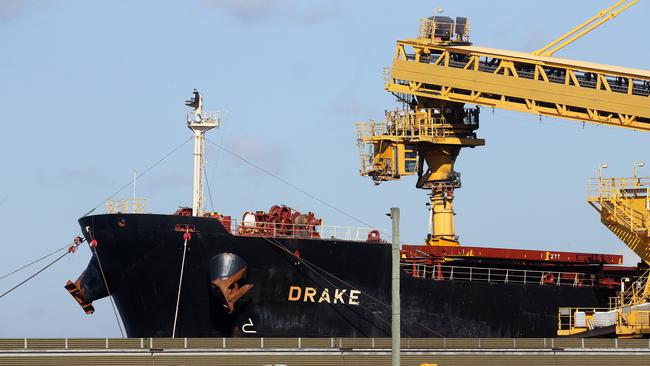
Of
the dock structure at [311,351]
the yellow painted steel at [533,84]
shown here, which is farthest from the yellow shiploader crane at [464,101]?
the dock structure at [311,351]

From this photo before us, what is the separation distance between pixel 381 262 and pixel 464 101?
10.2 meters

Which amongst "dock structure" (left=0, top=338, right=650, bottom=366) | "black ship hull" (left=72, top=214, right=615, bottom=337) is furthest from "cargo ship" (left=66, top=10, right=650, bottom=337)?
"dock structure" (left=0, top=338, right=650, bottom=366)

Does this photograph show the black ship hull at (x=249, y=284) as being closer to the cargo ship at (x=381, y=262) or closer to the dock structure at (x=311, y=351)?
the cargo ship at (x=381, y=262)

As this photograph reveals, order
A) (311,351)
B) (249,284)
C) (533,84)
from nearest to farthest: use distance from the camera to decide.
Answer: (311,351) → (249,284) → (533,84)

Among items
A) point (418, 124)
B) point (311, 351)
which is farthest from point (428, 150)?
point (311, 351)

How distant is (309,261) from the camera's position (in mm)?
62156

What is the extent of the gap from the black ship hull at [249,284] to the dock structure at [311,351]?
5.72 m

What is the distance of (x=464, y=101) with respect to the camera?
68.8 m

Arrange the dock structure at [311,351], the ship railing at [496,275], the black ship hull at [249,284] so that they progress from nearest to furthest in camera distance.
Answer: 1. the dock structure at [311,351]
2. the black ship hull at [249,284]
3. the ship railing at [496,275]

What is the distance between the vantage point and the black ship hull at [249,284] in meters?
60.0

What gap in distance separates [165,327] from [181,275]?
96.8 inches

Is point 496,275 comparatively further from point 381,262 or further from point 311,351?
point 311,351

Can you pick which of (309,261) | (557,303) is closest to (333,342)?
(309,261)

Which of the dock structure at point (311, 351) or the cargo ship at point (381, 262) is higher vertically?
the cargo ship at point (381, 262)
